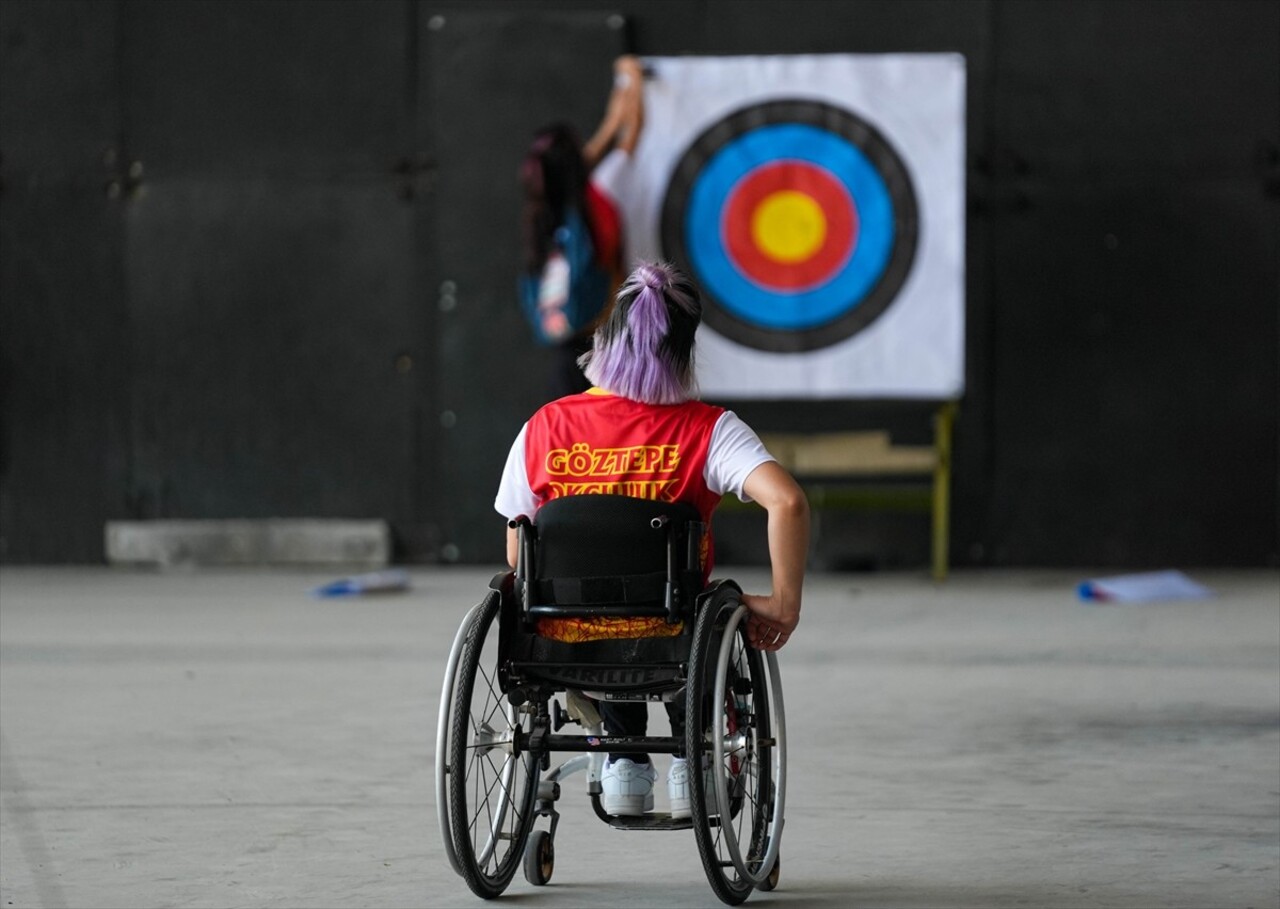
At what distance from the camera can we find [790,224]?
7.84m

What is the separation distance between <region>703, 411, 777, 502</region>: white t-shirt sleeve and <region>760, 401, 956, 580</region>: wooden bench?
4475mm

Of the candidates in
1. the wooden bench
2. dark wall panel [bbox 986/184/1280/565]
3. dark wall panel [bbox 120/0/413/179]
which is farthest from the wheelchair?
dark wall panel [bbox 120/0/413/179]

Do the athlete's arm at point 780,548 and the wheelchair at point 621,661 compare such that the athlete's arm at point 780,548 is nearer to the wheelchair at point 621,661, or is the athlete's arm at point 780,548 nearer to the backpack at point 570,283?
the wheelchair at point 621,661

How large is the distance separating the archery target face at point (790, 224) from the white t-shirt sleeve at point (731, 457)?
15.7 ft

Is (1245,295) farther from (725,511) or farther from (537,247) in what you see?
(537,247)

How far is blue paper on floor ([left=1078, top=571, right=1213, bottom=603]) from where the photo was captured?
273 inches

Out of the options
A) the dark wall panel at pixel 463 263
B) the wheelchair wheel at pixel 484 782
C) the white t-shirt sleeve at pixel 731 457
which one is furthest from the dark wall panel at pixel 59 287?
the white t-shirt sleeve at pixel 731 457

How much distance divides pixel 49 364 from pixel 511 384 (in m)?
1.89

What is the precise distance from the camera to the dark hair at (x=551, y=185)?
24.8ft

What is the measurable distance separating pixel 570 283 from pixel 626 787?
15.1 feet

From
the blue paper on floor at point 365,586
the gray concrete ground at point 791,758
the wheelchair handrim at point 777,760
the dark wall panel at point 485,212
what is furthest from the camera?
the dark wall panel at point 485,212

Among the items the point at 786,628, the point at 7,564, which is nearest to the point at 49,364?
the point at 7,564

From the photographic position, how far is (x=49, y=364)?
8.07 m

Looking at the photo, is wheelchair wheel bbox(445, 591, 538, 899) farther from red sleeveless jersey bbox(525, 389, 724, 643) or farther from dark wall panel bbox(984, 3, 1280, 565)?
dark wall panel bbox(984, 3, 1280, 565)
